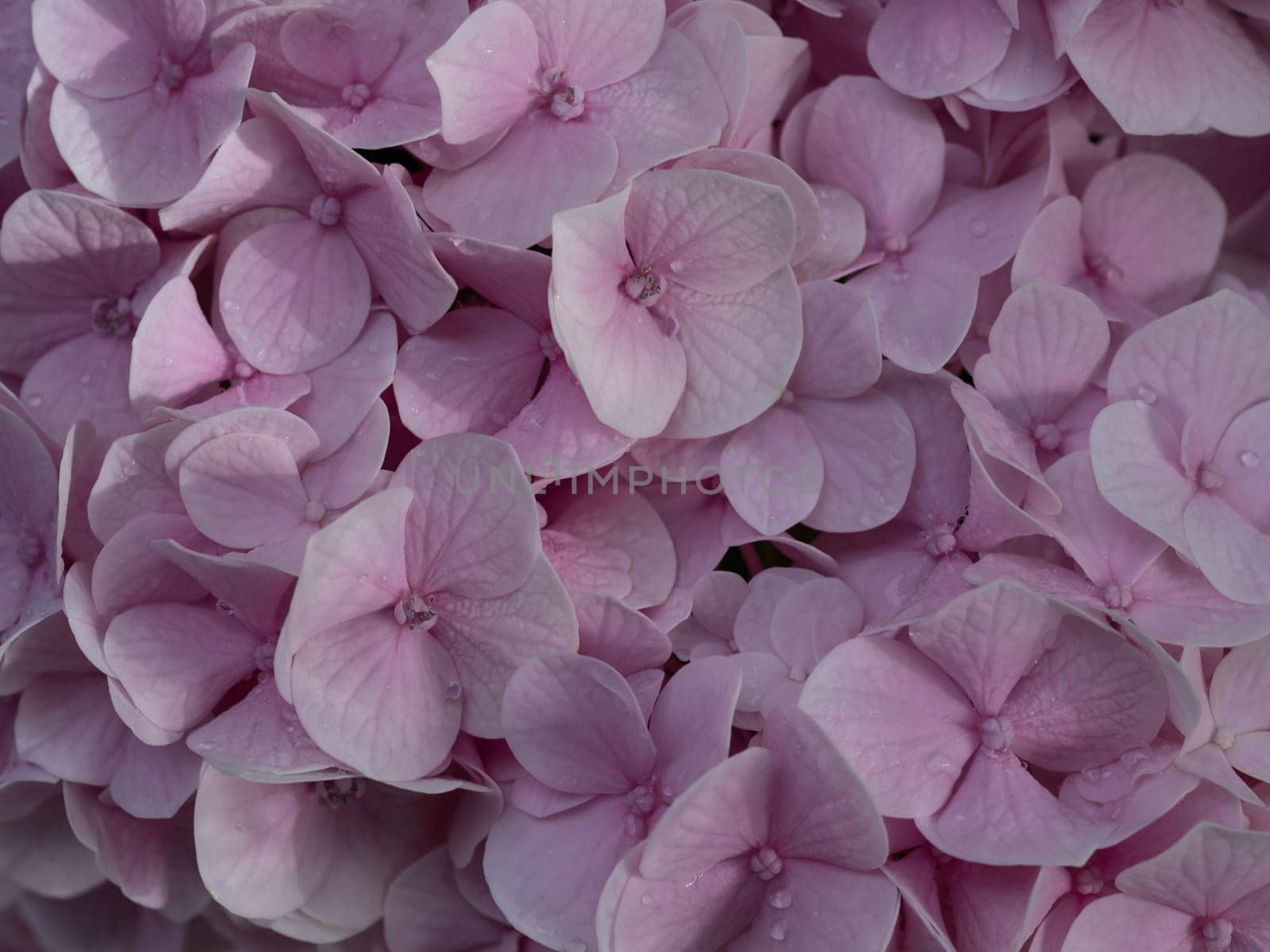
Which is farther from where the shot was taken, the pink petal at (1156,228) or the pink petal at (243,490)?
the pink petal at (1156,228)

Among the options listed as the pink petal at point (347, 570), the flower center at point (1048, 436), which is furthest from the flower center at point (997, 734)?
the pink petal at point (347, 570)

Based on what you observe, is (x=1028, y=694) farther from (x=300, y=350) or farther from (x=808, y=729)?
(x=300, y=350)

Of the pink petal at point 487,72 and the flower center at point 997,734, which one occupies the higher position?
the pink petal at point 487,72

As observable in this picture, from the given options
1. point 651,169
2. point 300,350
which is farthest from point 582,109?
point 300,350

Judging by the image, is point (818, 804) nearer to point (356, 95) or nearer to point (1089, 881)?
point (1089, 881)

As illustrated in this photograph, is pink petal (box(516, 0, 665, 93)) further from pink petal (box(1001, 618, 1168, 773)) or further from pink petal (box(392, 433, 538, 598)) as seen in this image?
pink petal (box(1001, 618, 1168, 773))

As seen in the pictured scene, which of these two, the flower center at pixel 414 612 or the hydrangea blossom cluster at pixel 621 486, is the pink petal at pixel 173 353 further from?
the flower center at pixel 414 612

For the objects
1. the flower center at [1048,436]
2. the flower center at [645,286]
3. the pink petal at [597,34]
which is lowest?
the flower center at [1048,436]
